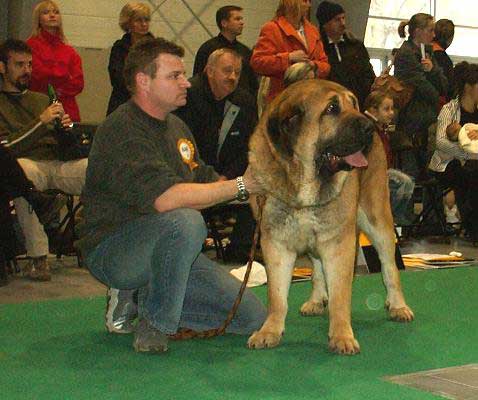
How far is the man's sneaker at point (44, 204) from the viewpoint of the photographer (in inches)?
225

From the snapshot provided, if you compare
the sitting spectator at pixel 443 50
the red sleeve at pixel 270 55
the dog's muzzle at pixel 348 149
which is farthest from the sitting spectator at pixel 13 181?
the sitting spectator at pixel 443 50

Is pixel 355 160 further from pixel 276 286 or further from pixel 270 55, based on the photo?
pixel 270 55

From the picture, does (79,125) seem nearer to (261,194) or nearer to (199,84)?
(199,84)

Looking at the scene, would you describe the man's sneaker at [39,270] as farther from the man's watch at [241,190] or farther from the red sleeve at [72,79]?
the man's watch at [241,190]

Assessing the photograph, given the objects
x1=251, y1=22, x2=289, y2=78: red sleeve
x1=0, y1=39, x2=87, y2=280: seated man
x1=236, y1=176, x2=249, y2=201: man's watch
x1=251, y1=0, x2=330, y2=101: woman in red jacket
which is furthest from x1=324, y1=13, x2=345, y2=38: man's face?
x1=236, y1=176, x2=249, y2=201: man's watch

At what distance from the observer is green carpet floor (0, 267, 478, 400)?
2895 millimetres

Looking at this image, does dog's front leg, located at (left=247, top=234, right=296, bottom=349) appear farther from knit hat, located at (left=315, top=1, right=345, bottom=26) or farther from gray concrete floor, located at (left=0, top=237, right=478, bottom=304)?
knit hat, located at (left=315, top=1, right=345, bottom=26)

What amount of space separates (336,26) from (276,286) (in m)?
4.06

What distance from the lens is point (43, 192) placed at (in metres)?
5.97

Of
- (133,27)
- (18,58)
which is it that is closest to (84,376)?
(18,58)

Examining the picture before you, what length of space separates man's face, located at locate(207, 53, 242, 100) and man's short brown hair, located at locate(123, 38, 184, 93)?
2466 millimetres

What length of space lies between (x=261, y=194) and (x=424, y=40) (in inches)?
205

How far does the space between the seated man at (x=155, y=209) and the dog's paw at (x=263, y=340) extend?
258mm

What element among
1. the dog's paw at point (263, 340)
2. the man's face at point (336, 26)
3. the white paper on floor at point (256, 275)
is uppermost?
the man's face at point (336, 26)
